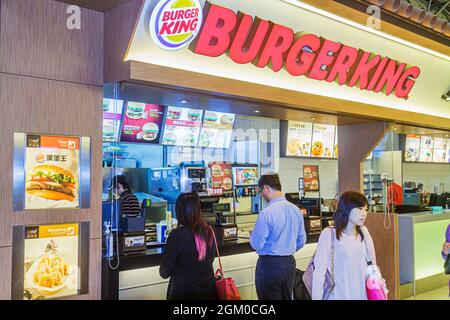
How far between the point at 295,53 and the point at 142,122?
327cm

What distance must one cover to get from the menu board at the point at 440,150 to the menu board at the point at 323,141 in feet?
13.1

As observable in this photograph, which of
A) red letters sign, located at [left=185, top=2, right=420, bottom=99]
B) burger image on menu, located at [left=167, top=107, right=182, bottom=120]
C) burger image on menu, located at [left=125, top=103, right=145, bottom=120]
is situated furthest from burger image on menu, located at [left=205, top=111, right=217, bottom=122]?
red letters sign, located at [left=185, top=2, right=420, bottom=99]

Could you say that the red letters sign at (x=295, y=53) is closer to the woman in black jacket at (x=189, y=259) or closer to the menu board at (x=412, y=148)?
the woman in black jacket at (x=189, y=259)

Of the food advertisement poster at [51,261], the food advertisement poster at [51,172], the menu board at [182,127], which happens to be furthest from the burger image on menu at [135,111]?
the food advertisement poster at [51,261]

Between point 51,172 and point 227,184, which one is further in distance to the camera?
point 227,184

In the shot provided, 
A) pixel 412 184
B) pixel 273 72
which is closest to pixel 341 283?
pixel 273 72

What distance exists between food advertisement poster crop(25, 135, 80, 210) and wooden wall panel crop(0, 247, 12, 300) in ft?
0.99

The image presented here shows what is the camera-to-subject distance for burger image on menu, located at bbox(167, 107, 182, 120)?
7398 mm

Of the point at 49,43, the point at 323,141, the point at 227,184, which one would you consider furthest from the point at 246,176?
the point at 49,43

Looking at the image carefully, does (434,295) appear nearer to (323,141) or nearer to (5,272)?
(323,141)

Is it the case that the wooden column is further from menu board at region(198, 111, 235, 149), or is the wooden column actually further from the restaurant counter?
menu board at region(198, 111, 235, 149)

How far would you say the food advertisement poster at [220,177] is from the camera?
24.1 feet

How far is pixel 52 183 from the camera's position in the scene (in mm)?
3248
